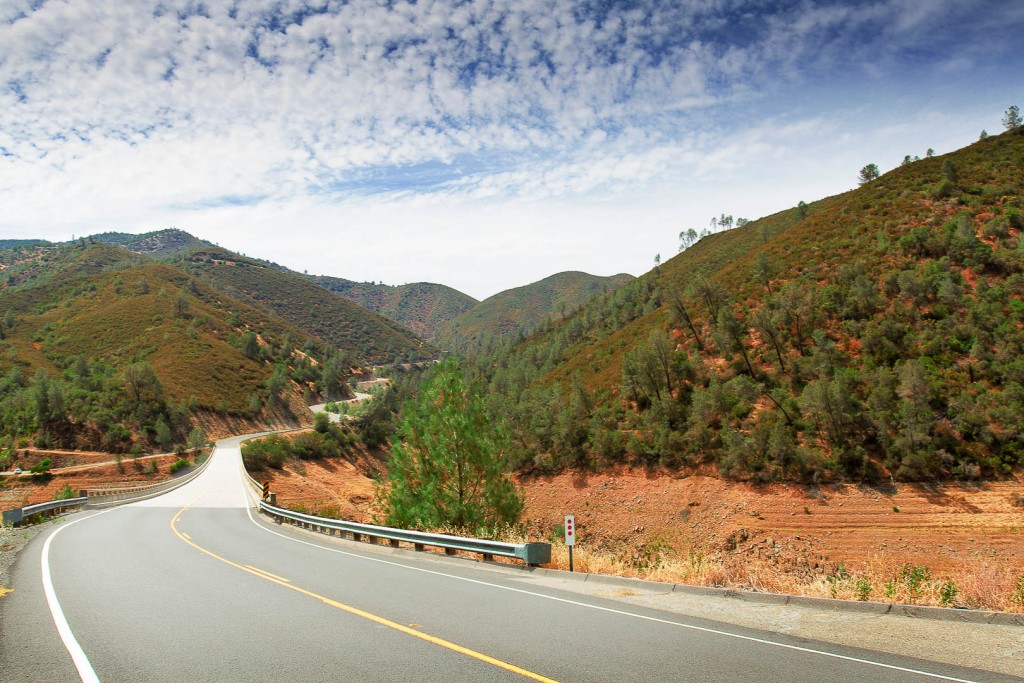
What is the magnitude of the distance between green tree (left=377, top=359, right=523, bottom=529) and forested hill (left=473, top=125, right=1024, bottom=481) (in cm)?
2582

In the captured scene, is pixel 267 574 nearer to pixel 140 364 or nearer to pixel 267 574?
pixel 267 574

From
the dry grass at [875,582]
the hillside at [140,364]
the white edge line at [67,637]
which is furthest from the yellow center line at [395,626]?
the hillside at [140,364]

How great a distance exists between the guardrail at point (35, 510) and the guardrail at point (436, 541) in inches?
441

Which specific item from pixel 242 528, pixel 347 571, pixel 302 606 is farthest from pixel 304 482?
pixel 302 606

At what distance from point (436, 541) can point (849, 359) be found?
41.1 m

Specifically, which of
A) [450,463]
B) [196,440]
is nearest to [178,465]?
[196,440]

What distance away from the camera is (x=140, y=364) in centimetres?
7006

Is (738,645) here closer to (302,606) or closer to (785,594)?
(785,594)

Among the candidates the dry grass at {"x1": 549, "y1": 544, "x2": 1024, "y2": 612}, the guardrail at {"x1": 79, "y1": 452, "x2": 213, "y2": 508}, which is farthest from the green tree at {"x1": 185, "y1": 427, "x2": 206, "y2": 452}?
the dry grass at {"x1": 549, "y1": 544, "x2": 1024, "y2": 612}

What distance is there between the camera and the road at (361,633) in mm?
5043

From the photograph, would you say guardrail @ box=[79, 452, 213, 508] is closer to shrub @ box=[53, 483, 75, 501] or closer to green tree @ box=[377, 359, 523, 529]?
shrub @ box=[53, 483, 75, 501]

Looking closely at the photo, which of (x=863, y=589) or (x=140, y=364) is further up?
(x=140, y=364)

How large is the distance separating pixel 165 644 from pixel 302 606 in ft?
6.85

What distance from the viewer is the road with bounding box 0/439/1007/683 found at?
16.5 ft
